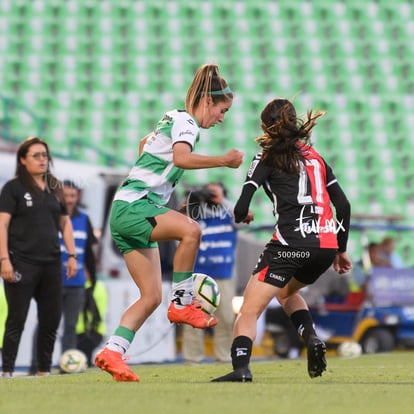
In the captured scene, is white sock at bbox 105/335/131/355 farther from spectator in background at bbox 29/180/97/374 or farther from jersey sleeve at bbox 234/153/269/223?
spectator in background at bbox 29/180/97/374

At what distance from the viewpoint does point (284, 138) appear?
21.4ft

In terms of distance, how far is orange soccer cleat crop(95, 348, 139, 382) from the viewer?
628cm

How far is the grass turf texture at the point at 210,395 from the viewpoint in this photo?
478 centimetres

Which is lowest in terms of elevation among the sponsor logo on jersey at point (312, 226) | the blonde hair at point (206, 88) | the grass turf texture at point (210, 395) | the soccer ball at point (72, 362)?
the grass turf texture at point (210, 395)

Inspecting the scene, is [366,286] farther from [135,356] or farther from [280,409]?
[280,409]

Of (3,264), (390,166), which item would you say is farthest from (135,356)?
(390,166)

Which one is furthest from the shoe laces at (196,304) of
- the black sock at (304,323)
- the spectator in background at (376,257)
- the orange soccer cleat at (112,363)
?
the spectator in background at (376,257)

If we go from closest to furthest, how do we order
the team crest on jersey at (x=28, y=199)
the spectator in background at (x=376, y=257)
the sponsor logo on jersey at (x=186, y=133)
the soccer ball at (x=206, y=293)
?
the sponsor logo on jersey at (x=186, y=133), the soccer ball at (x=206, y=293), the team crest on jersey at (x=28, y=199), the spectator in background at (x=376, y=257)

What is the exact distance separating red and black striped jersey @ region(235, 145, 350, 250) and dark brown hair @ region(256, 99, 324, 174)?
47mm

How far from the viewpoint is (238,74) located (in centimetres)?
2322

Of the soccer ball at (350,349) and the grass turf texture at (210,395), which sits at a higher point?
the soccer ball at (350,349)

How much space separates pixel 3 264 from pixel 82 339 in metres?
4.13

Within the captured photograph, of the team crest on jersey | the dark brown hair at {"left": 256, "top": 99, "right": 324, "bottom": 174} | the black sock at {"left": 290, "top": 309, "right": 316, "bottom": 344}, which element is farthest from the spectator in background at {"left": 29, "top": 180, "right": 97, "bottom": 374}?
the dark brown hair at {"left": 256, "top": 99, "right": 324, "bottom": 174}

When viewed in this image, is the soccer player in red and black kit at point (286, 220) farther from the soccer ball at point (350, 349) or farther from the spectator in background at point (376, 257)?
the spectator in background at point (376, 257)
